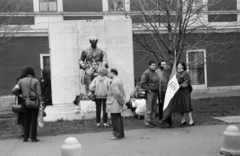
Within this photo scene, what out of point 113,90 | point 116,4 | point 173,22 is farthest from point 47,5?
point 113,90

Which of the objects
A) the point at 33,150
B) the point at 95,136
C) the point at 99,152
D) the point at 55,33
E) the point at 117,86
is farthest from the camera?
the point at 55,33

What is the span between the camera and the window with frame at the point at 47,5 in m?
19.3

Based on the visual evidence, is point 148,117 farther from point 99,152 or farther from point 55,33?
point 55,33

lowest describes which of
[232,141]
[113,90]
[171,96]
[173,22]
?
[232,141]

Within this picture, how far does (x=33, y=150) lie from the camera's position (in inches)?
302

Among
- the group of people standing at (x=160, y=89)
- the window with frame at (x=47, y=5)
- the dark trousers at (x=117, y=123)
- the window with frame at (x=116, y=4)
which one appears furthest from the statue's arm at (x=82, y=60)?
the window with frame at (x=47, y=5)

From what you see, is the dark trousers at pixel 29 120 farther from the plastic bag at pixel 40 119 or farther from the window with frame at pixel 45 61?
the window with frame at pixel 45 61

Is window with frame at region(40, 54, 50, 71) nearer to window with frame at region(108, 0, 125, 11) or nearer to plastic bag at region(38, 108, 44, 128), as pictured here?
window with frame at region(108, 0, 125, 11)

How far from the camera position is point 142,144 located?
25.6 feet

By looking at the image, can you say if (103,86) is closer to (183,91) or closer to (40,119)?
(40,119)

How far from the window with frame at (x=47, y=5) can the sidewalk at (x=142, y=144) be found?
11830 millimetres

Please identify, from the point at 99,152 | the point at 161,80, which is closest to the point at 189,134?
the point at 161,80

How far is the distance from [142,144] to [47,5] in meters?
13.6

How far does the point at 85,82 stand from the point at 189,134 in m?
4.25
